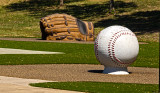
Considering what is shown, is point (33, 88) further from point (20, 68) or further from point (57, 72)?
point (20, 68)

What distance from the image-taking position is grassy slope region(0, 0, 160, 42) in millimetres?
51094

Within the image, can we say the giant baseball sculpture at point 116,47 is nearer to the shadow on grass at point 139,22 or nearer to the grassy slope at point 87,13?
the grassy slope at point 87,13

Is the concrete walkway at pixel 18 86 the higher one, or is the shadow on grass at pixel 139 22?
the concrete walkway at pixel 18 86

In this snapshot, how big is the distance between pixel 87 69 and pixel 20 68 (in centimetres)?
273

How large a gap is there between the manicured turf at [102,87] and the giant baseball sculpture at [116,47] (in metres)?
2.88

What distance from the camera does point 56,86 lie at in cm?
1268

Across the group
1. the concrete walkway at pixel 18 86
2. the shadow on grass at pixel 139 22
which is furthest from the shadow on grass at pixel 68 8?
the concrete walkway at pixel 18 86

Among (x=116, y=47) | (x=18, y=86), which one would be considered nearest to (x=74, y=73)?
(x=116, y=47)

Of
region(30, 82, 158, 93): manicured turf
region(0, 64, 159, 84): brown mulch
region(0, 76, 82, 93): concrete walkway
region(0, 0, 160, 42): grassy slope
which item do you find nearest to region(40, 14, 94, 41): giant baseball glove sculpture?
region(0, 0, 160, 42): grassy slope

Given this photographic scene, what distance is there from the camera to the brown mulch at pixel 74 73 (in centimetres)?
1516

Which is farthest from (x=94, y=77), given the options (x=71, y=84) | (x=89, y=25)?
(x=89, y=25)

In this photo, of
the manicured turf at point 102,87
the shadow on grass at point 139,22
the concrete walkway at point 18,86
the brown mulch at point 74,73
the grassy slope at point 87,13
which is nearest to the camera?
the concrete walkway at point 18,86

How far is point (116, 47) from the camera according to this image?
1653cm

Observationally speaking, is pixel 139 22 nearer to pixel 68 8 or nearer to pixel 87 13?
pixel 87 13
